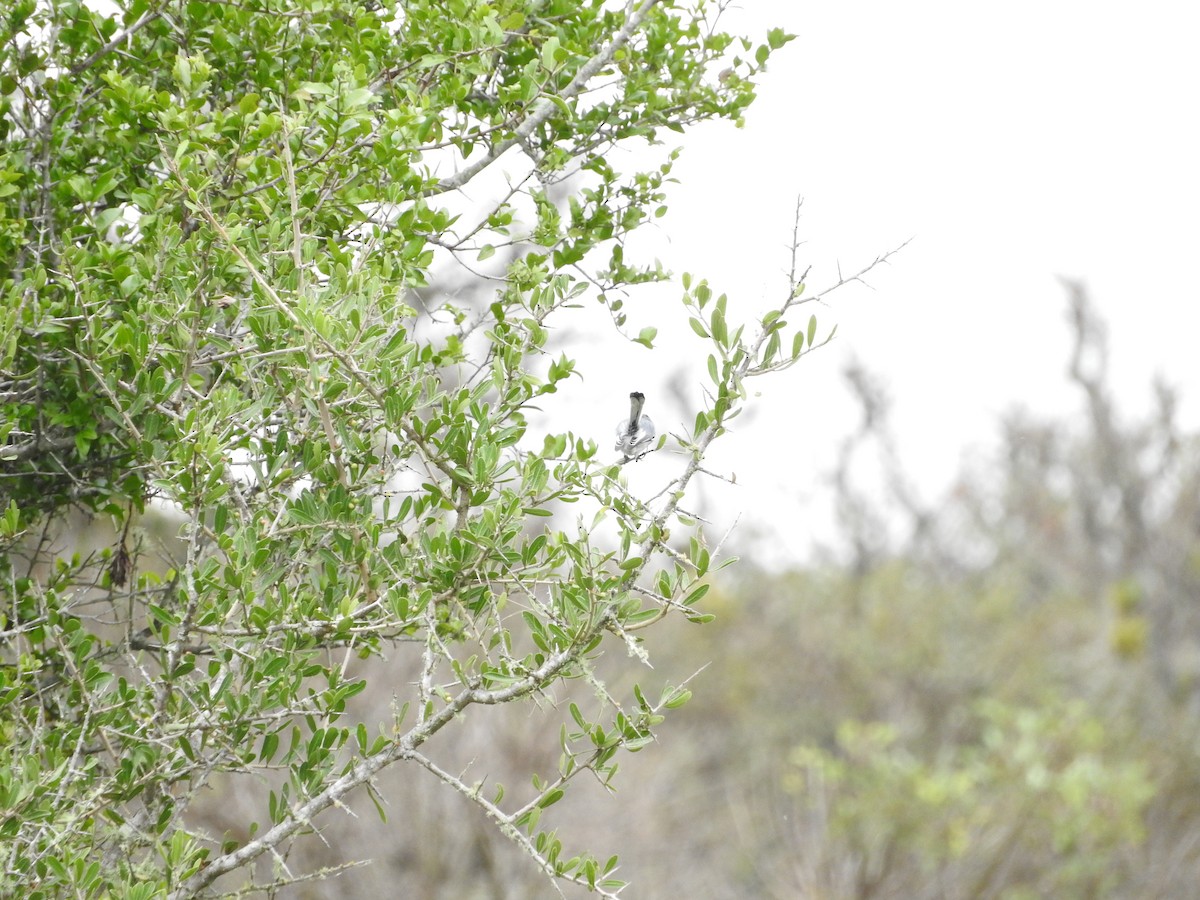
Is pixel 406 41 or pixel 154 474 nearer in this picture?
pixel 154 474

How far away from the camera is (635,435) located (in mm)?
1952

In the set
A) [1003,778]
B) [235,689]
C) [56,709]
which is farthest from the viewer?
[1003,778]

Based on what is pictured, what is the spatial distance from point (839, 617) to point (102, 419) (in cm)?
1294

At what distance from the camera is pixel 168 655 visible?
1823 mm

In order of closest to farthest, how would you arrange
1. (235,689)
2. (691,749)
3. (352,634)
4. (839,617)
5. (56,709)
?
(352,634), (235,689), (56,709), (691,749), (839,617)

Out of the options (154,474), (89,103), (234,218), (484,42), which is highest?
(89,103)

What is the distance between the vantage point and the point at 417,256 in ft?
6.47

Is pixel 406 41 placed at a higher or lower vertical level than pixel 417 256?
higher

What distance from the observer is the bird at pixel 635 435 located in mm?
1934

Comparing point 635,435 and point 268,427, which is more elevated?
point 268,427

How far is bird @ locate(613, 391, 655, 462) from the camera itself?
1.93 m

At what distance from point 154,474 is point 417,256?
620mm

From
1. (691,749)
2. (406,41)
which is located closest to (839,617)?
(691,749)

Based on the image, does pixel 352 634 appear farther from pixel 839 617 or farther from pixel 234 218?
pixel 839 617
